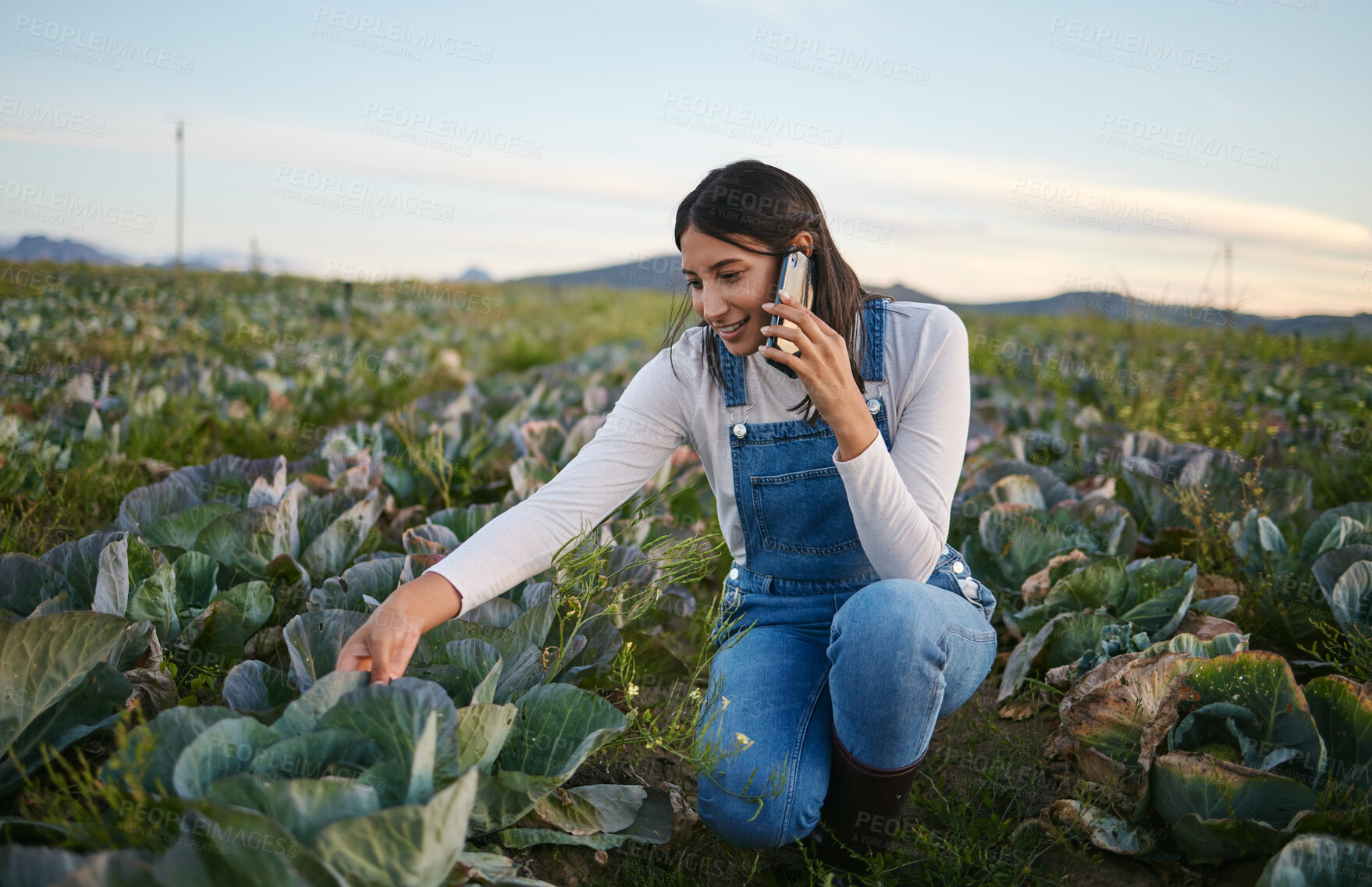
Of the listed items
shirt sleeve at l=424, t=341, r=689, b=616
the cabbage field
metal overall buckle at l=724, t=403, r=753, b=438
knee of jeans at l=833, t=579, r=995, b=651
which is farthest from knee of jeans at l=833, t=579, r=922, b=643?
shirt sleeve at l=424, t=341, r=689, b=616

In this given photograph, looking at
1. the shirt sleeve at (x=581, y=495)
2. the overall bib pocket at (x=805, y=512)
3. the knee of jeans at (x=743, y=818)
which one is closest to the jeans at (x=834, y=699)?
the knee of jeans at (x=743, y=818)

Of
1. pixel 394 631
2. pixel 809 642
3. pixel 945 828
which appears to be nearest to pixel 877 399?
pixel 809 642

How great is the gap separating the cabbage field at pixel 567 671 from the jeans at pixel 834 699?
10 cm

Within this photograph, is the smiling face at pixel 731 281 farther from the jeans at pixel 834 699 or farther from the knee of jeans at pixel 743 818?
the knee of jeans at pixel 743 818

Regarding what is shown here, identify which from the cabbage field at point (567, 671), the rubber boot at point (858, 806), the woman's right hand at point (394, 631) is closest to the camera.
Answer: the cabbage field at point (567, 671)

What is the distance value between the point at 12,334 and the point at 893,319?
22.5 feet

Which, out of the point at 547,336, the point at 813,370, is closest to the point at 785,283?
the point at 813,370

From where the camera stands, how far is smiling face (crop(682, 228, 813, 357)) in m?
1.80

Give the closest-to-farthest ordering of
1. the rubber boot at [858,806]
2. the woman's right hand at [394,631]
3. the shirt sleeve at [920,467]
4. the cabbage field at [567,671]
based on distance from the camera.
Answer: the cabbage field at [567,671] → the woman's right hand at [394,631] → the shirt sleeve at [920,467] → the rubber boot at [858,806]

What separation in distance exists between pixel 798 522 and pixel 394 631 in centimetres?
92

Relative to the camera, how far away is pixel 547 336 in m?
11.2

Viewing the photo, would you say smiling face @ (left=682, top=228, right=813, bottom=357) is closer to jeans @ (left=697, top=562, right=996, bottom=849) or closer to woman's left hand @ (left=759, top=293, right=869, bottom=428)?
woman's left hand @ (left=759, top=293, right=869, bottom=428)

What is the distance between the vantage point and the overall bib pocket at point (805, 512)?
1.97 meters

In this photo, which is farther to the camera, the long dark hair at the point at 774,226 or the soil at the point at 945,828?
the long dark hair at the point at 774,226
